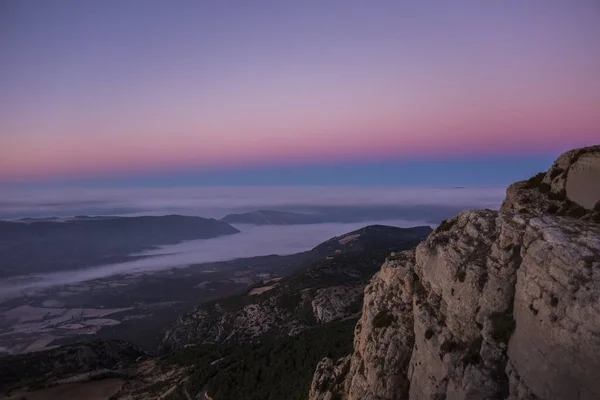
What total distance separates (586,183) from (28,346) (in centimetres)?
15502

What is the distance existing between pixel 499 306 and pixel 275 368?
30334 millimetres

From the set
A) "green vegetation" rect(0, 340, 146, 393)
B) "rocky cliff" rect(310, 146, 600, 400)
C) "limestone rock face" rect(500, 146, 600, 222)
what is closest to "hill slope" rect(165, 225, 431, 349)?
"green vegetation" rect(0, 340, 146, 393)

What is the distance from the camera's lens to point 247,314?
87.1 meters

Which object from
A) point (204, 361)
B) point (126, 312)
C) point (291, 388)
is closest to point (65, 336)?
point (126, 312)

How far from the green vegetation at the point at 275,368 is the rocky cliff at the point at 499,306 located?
49.0 ft

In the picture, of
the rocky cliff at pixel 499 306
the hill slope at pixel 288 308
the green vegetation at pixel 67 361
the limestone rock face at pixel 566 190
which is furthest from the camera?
the hill slope at pixel 288 308

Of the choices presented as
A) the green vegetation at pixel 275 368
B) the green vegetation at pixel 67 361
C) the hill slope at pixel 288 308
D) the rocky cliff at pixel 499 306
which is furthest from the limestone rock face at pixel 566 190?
the green vegetation at pixel 67 361

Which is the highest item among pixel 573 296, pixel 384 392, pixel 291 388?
pixel 573 296

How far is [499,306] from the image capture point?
51.2 ft

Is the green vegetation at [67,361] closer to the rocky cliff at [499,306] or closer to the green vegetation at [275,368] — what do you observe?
the green vegetation at [275,368]

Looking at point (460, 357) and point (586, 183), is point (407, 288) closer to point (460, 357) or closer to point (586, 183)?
point (460, 357)

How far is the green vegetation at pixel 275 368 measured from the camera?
36994 mm

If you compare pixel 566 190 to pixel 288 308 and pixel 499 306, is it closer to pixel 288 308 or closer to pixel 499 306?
pixel 499 306

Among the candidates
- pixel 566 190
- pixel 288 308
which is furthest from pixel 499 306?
pixel 288 308
